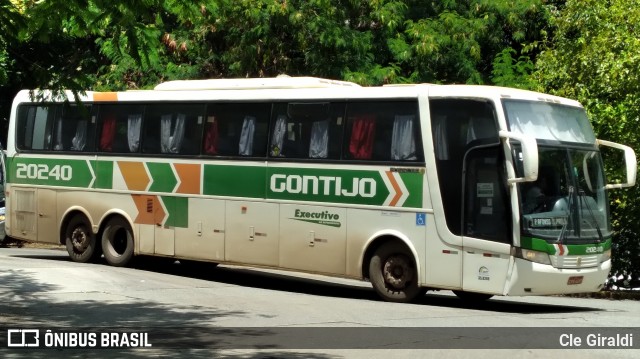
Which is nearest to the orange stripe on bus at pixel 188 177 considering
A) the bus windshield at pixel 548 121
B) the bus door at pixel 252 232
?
the bus door at pixel 252 232

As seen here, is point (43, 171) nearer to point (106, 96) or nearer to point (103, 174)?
point (103, 174)

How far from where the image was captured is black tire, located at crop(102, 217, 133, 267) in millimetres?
21484

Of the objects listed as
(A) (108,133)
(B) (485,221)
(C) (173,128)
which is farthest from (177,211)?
(B) (485,221)

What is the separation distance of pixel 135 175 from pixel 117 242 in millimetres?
1479

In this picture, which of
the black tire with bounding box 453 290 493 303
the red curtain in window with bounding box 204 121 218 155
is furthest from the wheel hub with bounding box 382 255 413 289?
the red curtain in window with bounding box 204 121 218 155

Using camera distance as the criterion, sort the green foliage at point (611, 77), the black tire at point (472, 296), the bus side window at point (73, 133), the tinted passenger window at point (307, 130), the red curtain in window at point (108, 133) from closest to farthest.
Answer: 1. the tinted passenger window at point (307, 130)
2. the black tire at point (472, 296)
3. the green foliage at point (611, 77)
4. the red curtain in window at point (108, 133)
5. the bus side window at point (73, 133)

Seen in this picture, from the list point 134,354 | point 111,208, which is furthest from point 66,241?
point 134,354

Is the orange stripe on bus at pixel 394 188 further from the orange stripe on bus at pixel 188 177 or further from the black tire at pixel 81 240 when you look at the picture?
the black tire at pixel 81 240

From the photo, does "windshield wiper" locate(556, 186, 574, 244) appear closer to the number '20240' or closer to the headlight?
the headlight

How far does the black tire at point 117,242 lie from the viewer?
70.5 feet

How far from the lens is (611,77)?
21422 millimetres

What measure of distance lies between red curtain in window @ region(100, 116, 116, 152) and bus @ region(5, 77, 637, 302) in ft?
0.09

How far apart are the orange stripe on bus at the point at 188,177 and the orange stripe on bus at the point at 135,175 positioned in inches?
32.0

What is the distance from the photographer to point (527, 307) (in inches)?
695
